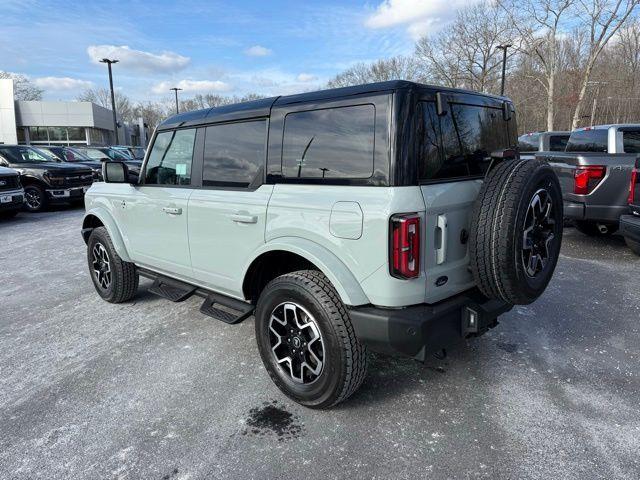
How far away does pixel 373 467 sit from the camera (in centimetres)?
235

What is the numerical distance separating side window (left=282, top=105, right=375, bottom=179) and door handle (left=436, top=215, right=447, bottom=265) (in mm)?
486

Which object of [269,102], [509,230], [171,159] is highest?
[269,102]

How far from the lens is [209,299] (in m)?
3.69

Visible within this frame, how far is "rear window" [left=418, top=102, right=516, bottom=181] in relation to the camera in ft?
8.44

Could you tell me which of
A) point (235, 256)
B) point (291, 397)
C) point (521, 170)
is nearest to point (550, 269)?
point (521, 170)

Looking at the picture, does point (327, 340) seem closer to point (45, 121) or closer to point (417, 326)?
point (417, 326)

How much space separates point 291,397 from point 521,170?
198cm

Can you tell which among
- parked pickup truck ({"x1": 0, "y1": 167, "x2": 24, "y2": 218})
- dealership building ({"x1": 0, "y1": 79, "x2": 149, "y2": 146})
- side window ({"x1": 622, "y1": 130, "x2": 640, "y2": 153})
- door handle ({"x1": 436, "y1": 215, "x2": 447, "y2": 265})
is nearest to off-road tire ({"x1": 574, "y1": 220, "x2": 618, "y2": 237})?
side window ({"x1": 622, "y1": 130, "x2": 640, "y2": 153})

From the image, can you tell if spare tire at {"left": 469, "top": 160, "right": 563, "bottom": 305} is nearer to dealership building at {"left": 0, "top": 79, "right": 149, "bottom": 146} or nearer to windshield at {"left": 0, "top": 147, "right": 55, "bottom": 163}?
windshield at {"left": 0, "top": 147, "right": 55, "bottom": 163}

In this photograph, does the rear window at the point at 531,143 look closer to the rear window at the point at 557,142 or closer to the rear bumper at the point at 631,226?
the rear window at the point at 557,142

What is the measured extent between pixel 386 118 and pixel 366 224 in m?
0.59

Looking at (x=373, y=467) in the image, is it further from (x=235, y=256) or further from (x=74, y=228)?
(x=74, y=228)

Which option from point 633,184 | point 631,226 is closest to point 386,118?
point 633,184

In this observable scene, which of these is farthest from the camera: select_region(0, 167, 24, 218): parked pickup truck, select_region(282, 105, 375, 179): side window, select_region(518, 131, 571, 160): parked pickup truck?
select_region(518, 131, 571, 160): parked pickup truck
